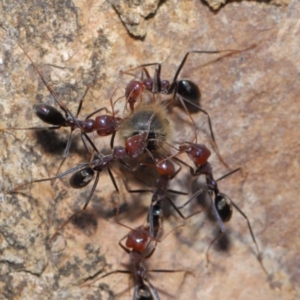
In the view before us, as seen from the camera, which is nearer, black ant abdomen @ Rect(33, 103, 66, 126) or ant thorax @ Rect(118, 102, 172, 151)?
black ant abdomen @ Rect(33, 103, 66, 126)

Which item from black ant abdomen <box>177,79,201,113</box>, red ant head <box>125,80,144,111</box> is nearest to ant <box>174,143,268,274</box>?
black ant abdomen <box>177,79,201,113</box>

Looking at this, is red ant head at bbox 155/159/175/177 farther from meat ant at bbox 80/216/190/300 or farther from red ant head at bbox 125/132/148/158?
meat ant at bbox 80/216/190/300

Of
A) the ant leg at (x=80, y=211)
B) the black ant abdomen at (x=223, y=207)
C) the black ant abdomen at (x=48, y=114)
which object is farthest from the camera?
the black ant abdomen at (x=223, y=207)

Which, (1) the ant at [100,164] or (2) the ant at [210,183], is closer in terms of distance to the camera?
(1) the ant at [100,164]

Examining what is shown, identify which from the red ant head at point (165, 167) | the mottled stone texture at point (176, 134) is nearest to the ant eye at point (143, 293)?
the mottled stone texture at point (176, 134)

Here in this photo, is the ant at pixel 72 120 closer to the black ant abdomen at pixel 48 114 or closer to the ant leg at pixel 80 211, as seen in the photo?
the black ant abdomen at pixel 48 114

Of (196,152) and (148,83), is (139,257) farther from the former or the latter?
(148,83)

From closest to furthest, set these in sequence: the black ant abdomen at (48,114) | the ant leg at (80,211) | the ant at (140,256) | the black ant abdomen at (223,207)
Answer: the black ant abdomen at (48,114) → the ant leg at (80,211) → the ant at (140,256) → the black ant abdomen at (223,207)

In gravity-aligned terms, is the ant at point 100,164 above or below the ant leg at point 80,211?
above
